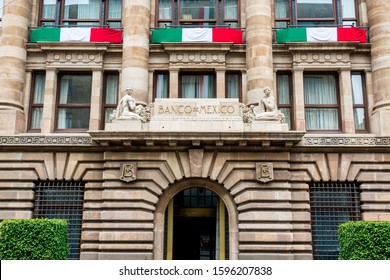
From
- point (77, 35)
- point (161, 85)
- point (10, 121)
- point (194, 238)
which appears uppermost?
point (77, 35)

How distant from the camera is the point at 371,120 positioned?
72.8 feet

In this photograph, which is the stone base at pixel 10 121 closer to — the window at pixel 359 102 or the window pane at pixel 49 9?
the window pane at pixel 49 9

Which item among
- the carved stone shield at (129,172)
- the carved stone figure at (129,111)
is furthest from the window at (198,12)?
the carved stone shield at (129,172)

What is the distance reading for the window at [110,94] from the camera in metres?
23.0

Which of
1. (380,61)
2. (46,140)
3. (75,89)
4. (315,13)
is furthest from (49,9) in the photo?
(380,61)

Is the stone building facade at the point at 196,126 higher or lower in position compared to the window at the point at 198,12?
lower

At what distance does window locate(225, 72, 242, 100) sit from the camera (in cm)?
2322

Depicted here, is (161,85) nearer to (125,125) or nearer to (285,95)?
(125,125)

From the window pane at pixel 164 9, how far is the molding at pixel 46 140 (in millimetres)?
8181

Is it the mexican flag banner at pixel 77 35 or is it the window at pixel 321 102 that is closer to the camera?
the window at pixel 321 102

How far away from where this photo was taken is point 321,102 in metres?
23.0

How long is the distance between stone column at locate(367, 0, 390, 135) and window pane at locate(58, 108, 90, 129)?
48.2 feet

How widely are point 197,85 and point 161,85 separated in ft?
6.31

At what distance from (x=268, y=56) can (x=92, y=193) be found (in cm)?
1100
